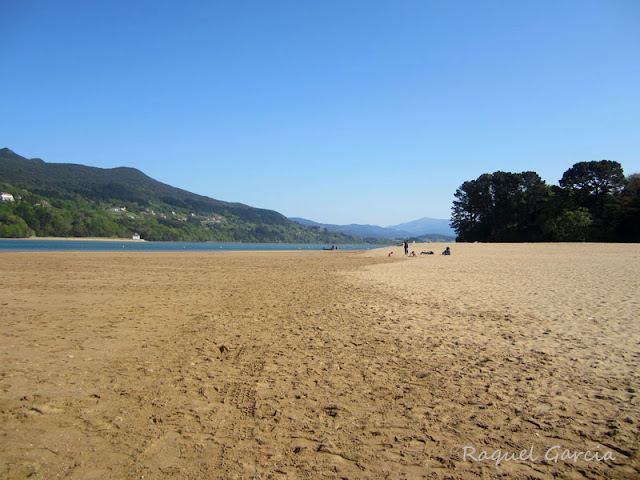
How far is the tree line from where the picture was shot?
58625 millimetres

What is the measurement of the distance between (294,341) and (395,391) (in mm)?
2835

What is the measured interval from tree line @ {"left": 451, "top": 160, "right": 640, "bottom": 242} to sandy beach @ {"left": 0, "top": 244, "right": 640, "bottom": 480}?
60.7 metres

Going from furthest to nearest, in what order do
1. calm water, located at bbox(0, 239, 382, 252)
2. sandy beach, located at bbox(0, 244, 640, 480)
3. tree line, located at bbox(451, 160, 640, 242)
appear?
tree line, located at bbox(451, 160, 640, 242) < calm water, located at bbox(0, 239, 382, 252) < sandy beach, located at bbox(0, 244, 640, 480)

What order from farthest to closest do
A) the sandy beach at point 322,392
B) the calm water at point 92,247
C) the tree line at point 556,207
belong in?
the tree line at point 556,207
the calm water at point 92,247
the sandy beach at point 322,392

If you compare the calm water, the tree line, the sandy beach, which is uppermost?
the tree line

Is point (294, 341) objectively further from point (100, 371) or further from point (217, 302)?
point (217, 302)

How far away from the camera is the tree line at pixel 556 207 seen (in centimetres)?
5862
